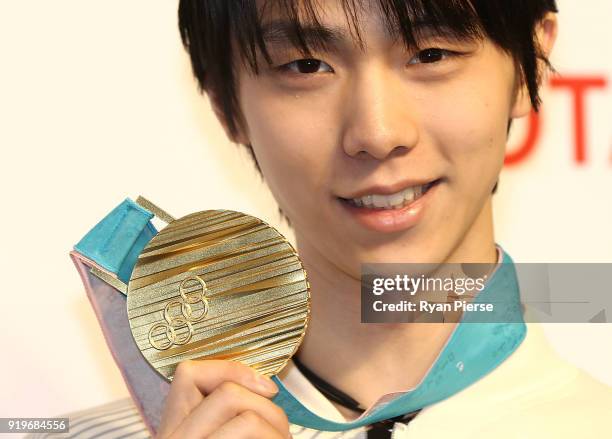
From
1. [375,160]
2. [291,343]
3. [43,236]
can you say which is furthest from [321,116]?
[43,236]

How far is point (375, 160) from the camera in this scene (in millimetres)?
1418

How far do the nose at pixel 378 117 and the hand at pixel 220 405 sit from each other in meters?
0.33

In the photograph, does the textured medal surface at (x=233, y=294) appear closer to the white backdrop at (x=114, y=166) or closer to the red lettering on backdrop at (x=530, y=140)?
the white backdrop at (x=114, y=166)

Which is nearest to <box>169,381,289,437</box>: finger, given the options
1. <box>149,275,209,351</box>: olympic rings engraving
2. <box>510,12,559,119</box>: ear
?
<box>149,275,209,351</box>: olympic rings engraving

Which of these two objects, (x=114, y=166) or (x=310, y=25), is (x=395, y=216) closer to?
(x=310, y=25)

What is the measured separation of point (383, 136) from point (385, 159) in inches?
2.4

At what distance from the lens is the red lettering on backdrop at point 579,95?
212cm

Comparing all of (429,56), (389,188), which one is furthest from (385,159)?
(429,56)

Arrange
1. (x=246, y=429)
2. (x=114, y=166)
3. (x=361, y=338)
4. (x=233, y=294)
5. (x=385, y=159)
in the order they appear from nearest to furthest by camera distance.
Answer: (x=246, y=429), (x=233, y=294), (x=385, y=159), (x=361, y=338), (x=114, y=166)

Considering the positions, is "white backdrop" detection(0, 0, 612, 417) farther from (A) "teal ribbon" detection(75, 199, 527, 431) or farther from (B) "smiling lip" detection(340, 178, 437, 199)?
(B) "smiling lip" detection(340, 178, 437, 199)

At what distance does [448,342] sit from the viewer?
1509 millimetres

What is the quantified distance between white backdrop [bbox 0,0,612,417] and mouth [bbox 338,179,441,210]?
2.12 ft

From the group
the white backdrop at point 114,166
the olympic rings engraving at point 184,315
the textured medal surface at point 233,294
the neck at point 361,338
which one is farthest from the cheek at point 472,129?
the white backdrop at point 114,166

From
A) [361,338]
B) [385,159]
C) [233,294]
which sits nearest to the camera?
[233,294]
